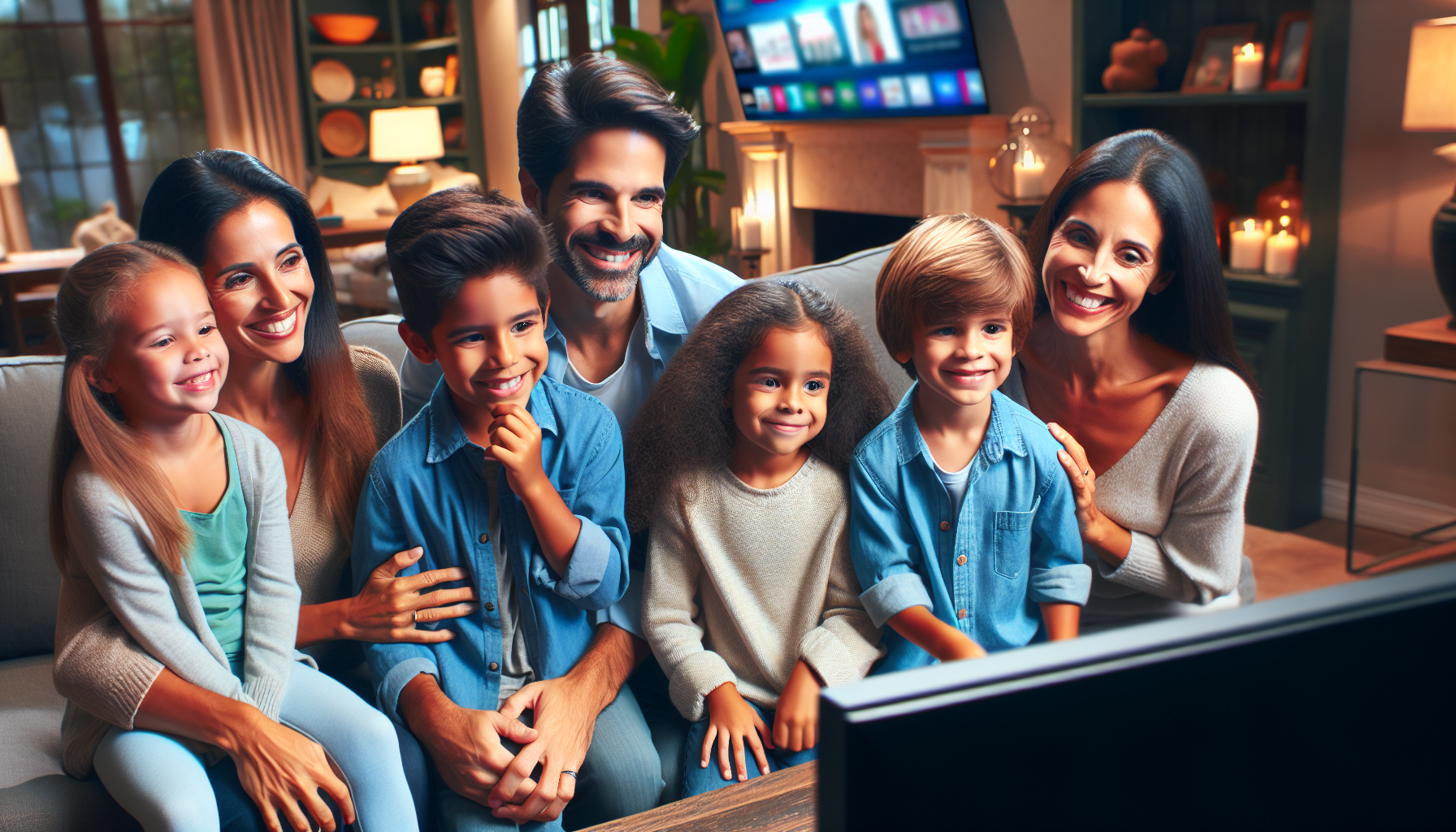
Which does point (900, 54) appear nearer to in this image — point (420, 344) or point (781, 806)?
point (420, 344)

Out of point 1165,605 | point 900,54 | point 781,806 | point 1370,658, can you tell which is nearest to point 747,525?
point 781,806

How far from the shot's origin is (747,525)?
4.08ft

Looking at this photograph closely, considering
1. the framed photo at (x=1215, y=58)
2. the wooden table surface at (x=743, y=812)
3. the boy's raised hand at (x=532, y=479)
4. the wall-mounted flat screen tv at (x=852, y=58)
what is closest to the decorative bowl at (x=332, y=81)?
the wall-mounted flat screen tv at (x=852, y=58)

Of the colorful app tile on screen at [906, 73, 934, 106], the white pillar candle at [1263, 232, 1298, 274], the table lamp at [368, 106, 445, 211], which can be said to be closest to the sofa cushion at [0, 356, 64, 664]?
the white pillar candle at [1263, 232, 1298, 274]

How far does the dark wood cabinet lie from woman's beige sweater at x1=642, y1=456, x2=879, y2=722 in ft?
7.53

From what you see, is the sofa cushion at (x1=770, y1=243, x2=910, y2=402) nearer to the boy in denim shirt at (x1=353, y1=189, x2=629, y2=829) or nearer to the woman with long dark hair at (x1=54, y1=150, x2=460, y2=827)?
the boy in denim shirt at (x1=353, y1=189, x2=629, y2=829)

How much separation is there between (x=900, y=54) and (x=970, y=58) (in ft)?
1.20

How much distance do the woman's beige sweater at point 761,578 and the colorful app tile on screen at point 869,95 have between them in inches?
123

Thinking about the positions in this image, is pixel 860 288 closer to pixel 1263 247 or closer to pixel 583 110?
pixel 583 110

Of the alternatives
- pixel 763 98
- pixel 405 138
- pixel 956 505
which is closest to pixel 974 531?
pixel 956 505

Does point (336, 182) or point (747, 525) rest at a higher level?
point (336, 182)

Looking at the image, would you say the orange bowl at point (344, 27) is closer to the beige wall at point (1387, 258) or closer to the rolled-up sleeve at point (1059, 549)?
the beige wall at point (1387, 258)

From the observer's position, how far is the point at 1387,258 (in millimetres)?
2873

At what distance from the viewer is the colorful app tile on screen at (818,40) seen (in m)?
4.14
